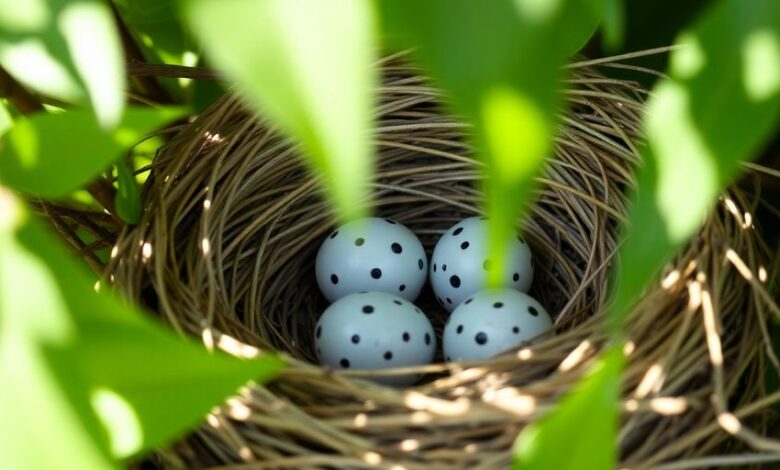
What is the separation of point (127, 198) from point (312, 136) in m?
0.47

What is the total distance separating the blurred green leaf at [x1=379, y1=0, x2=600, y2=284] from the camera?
7.9 inches

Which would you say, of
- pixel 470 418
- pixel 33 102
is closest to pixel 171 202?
pixel 33 102

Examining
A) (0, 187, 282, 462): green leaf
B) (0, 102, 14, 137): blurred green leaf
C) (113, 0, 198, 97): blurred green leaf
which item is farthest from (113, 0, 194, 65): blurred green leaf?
(0, 187, 282, 462): green leaf

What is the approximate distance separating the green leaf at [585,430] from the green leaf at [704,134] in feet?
0.10

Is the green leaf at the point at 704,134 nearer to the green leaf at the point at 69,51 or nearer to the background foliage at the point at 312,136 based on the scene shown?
the background foliage at the point at 312,136

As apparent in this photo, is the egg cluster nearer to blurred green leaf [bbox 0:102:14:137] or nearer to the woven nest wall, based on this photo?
the woven nest wall

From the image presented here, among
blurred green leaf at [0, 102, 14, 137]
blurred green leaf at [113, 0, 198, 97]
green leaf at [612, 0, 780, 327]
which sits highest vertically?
→ blurred green leaf at [113, 0, 198, 97]

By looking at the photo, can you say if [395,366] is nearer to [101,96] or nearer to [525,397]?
[525,397]

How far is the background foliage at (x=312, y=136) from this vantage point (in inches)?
7.6

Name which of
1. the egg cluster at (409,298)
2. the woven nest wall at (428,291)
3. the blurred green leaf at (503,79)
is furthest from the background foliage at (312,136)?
the egg cluster at (409,298)

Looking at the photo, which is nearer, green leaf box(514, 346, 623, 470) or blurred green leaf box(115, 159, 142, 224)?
green leaf box(514, 346, 623, 470)

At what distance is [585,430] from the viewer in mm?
315

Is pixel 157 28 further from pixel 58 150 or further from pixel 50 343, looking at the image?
pixel 50 343

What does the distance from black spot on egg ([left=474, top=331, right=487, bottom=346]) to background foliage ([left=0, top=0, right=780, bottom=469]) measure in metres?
0.34
